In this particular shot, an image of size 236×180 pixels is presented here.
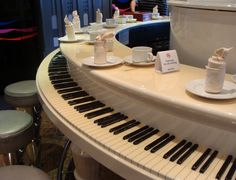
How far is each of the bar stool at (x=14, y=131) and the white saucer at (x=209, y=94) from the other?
136 centimetres

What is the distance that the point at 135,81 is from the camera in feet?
5.19

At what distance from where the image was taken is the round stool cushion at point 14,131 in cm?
210

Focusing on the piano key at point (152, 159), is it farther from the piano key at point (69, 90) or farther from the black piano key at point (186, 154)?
the piano key at point (69, 90)

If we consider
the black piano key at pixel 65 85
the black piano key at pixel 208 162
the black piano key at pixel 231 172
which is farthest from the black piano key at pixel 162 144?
the black piano key at pixel 65 85

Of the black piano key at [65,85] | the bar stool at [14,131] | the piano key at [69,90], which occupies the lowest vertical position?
the bar stool at [14,131]

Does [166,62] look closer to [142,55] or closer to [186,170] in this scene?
[142,55]

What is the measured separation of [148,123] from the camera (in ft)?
5.07

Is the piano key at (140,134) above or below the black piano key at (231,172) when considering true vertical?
below

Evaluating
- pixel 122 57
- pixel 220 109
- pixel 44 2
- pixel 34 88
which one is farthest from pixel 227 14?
pixel 44 2

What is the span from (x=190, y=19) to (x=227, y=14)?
36 centimetres

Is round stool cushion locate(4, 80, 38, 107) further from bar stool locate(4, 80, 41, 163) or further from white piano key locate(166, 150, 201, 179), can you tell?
white piano key locate(166, 150, 201, 179)

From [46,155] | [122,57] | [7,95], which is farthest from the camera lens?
[46,155]

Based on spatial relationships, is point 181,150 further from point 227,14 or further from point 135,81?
point 227,14

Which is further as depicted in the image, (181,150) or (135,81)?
(135,81)
